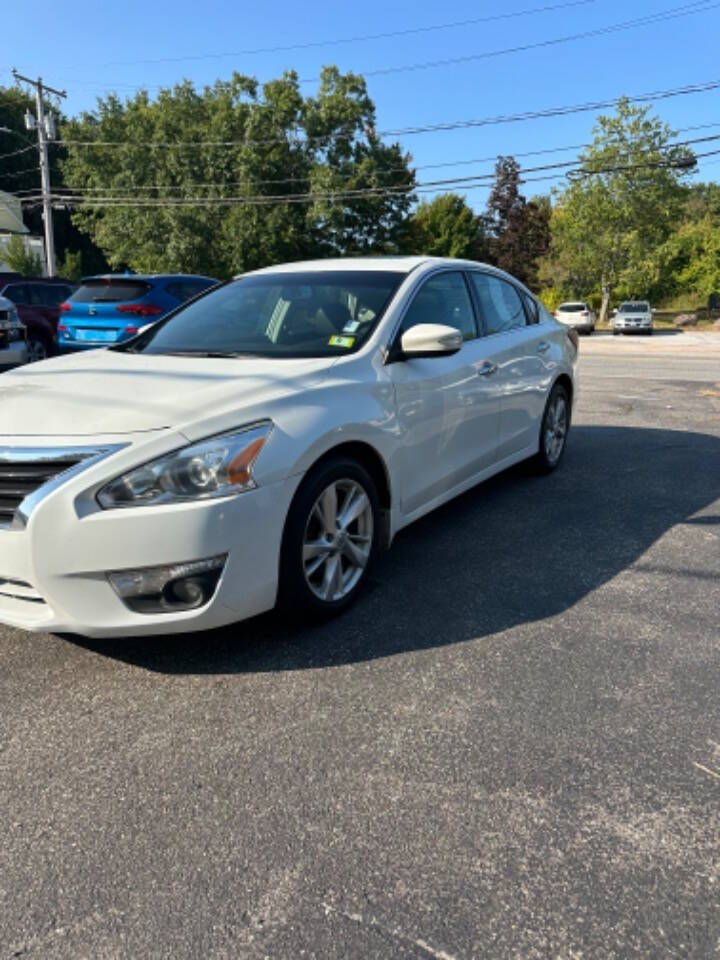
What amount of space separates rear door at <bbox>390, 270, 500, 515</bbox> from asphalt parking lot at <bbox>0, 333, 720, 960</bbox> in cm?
54

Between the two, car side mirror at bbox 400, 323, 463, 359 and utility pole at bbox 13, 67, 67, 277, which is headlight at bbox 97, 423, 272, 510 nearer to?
A: car side mirror at bbox 400, 323, 463, 359

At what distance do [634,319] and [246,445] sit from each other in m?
35.3

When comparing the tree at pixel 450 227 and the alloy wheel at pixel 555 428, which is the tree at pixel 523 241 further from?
the alloy wheel at pixel 555 428

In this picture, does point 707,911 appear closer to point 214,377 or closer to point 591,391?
point 214,377

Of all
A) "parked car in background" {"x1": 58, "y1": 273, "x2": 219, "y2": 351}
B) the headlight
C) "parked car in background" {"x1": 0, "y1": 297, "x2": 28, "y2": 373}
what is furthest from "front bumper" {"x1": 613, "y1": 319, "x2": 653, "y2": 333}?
the headlight

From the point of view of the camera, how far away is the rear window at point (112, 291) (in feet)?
33.6

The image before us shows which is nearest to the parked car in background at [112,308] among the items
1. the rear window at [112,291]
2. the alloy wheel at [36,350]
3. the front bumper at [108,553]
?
the rear window at [112,291]

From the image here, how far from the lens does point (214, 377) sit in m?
3.29

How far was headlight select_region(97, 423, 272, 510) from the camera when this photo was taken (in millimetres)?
2631

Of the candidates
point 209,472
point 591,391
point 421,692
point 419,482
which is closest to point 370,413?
point 419,482

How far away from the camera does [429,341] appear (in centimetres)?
364

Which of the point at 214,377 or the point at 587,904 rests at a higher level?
the point at 214,377

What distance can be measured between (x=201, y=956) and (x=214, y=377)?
2194 millimetres

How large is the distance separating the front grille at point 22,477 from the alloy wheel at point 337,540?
3.16 feet
